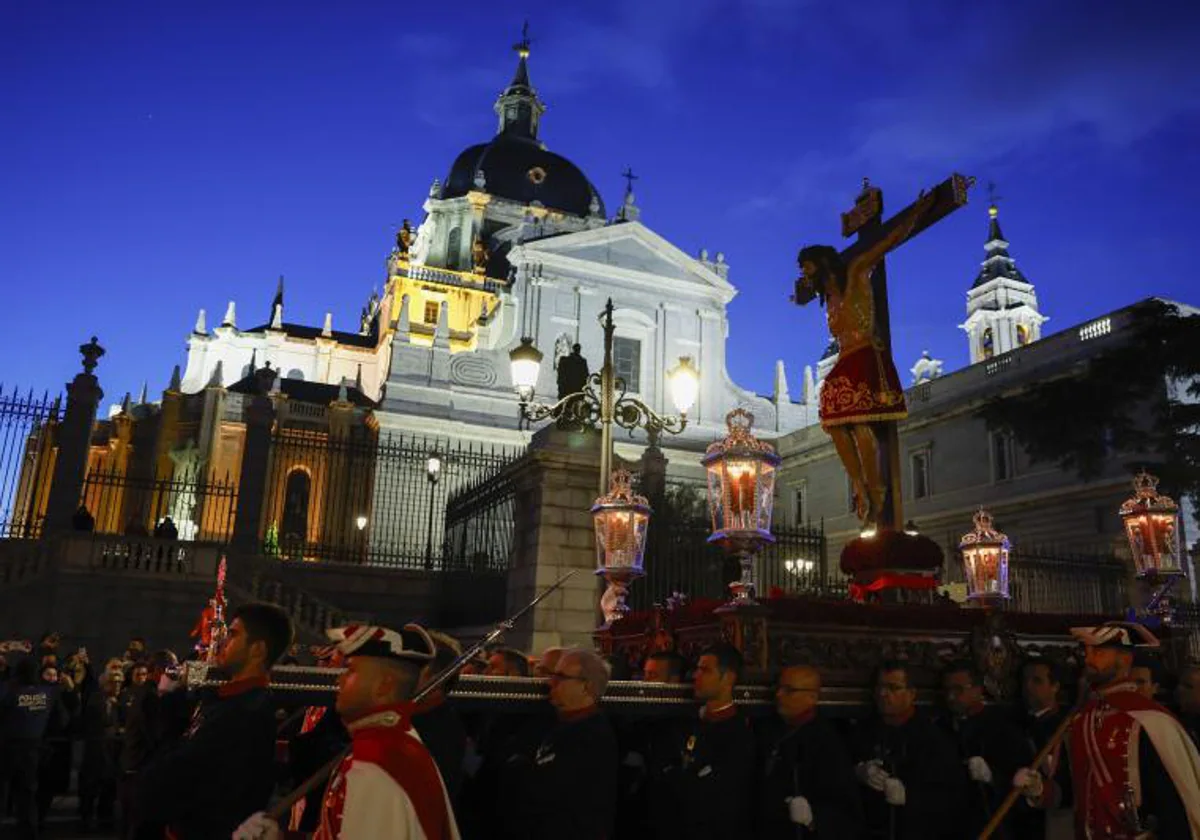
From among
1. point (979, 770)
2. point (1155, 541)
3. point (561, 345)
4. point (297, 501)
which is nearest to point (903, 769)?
point (979, 770)

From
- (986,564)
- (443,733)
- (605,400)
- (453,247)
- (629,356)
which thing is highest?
(453,247)

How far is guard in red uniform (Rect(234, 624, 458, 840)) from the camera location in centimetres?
275

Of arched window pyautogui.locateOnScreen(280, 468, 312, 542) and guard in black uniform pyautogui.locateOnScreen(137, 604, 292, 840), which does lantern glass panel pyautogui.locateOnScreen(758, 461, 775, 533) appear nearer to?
guard in black uniform pyautogui.locateOnScreen(137, 604, 292, 840)

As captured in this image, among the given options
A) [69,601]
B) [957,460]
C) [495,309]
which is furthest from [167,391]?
[957,460]

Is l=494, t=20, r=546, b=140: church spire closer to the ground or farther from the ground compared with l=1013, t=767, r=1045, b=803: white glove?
farther from the ground

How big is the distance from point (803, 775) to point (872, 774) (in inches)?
16.8

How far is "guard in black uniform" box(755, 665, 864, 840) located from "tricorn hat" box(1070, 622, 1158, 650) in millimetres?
1352

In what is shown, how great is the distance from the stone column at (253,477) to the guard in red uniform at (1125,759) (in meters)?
15.5

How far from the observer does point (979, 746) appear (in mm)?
5309

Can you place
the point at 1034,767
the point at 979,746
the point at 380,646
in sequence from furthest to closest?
the point at 979,746 → the point at 1034,767 → the point at 380,646

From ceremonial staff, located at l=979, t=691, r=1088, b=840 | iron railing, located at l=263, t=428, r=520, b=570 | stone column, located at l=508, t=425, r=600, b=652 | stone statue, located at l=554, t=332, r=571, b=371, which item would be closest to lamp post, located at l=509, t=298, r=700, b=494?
stone column, located at l=508, t=425, r=600, b=652

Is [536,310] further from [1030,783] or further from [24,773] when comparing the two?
[1030,783]

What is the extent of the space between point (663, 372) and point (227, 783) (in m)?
38.5

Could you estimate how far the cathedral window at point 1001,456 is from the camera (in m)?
29.3
